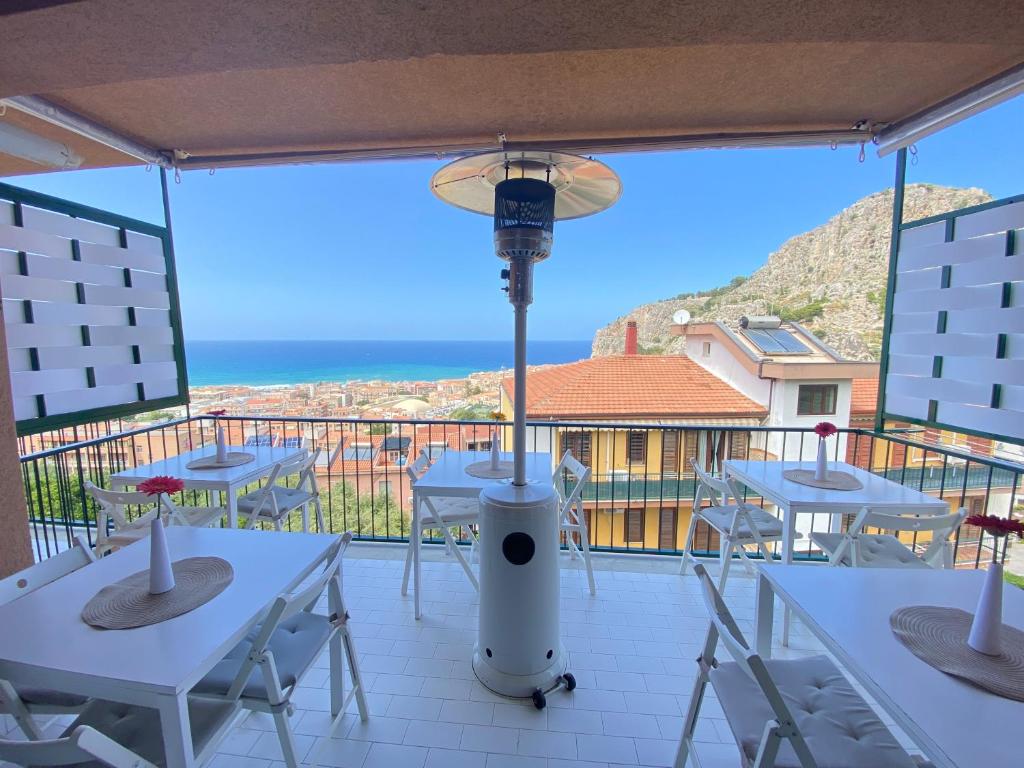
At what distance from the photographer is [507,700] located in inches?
70.9

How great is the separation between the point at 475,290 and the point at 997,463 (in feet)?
69.1

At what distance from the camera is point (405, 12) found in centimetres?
120

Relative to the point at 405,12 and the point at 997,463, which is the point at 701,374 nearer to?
the point at 997,463

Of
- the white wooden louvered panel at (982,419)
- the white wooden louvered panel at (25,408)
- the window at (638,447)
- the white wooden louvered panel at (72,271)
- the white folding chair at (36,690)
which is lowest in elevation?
the window at (638,447)

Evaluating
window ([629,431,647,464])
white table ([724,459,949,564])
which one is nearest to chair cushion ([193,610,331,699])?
white table ([724,459,949,564])

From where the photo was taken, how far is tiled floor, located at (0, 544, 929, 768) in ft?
5.13

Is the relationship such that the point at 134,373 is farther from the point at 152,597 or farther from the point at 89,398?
the point at 152,597

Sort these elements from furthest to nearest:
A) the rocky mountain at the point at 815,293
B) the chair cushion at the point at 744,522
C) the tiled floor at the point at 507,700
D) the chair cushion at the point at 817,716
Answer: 1. the rocky mountain at the point at 815,293
2. the chair cushion at the point at 744,522
3. the tiled floor at the point at 507,700
4. the chair cushion at the point at 817,716

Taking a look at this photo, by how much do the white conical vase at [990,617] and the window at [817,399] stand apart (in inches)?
316

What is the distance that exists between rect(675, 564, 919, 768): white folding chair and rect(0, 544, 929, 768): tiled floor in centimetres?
30

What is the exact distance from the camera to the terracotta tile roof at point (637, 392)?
805cm

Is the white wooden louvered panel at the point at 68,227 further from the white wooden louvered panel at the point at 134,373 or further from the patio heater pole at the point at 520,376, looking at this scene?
the patio heater pole at the point at 520,376

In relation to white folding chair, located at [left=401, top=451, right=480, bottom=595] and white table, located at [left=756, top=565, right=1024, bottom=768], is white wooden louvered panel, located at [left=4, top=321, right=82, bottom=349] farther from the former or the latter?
white table, located at [left=756, top=565, right=1024, bottom=768]

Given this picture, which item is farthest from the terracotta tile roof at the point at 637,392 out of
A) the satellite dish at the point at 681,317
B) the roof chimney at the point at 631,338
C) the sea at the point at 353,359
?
the sea at the point at 353,359
